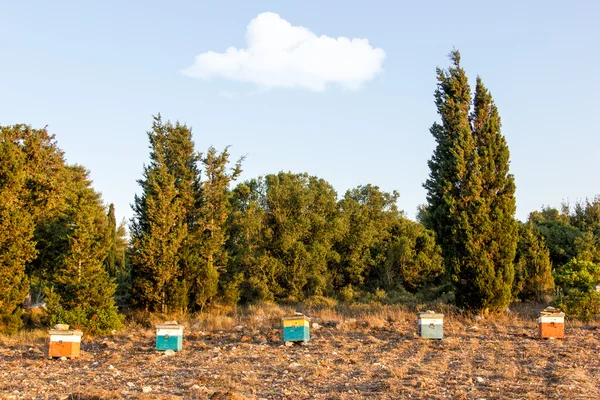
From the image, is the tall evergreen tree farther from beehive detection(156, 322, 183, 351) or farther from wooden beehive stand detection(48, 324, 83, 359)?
wooden beehive stand detection(48, 324, 83, 359)

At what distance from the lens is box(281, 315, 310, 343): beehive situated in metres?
14.4

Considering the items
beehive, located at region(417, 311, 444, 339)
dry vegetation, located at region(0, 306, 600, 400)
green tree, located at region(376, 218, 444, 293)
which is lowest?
dry vegetation, located at region(0, 306, 600, 400)

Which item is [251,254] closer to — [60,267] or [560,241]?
[60,267]

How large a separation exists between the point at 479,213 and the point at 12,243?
52.4 ft

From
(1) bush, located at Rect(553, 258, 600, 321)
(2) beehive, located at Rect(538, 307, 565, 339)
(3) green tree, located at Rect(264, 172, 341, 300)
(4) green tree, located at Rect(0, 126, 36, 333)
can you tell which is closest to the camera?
(2) beehive, located at Rect(538, 307, 565, 339)

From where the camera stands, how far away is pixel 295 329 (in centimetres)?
1445

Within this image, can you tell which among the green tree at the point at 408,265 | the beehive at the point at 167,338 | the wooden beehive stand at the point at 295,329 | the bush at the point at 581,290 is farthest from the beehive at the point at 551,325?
the green tree at the point at 408,265

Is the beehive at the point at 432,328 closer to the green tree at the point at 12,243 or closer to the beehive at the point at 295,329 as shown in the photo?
the beehive at the point at 295,329

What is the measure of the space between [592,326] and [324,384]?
1074cm

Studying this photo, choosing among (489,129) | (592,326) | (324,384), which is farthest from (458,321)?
(324,384)

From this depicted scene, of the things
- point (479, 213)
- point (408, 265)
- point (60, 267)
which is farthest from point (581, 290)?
point (60, 267)

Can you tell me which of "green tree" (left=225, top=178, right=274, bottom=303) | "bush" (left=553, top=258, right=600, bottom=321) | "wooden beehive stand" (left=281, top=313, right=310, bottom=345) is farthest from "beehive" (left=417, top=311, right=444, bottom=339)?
"green tree" (left=225, top=178, right=274, bottom=303)

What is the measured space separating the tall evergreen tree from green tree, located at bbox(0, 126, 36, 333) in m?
14.5

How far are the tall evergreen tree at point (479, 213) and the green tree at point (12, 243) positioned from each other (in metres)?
14.5
